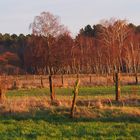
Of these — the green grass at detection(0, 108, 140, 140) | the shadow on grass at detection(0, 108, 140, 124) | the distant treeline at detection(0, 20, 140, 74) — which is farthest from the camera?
the distant treeline at detection(0, 20, 140, 74)

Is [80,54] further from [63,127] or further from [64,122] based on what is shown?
[63,127]

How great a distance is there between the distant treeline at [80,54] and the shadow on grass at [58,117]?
71849 millimetres

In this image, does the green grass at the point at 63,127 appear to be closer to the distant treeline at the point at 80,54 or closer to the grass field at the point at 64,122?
the grass field at the point at 64,122

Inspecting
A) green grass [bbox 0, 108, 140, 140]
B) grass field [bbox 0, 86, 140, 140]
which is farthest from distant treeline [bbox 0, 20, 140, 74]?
green grass [bbox 0, 108, 140, 140]

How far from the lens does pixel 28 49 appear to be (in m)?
102

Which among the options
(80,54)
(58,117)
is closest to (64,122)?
(58,117)

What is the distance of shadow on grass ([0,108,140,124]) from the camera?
16.5m

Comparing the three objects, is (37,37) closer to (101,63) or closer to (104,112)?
(101,63)

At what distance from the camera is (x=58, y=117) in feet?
55.8

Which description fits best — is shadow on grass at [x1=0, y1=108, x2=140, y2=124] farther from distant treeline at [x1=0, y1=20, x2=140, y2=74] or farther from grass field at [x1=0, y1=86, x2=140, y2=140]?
distant treeline at [x1=0, y1=20, x2=140, y2=74]

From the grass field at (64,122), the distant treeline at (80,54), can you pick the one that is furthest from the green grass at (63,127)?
the distant treeline at (80,54)

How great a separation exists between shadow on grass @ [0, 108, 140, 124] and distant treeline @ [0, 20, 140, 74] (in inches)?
2829

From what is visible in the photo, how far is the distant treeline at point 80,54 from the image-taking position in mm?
93375

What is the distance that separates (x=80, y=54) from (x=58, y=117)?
84.9 meters
